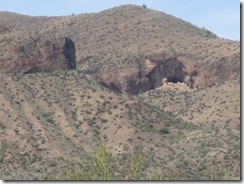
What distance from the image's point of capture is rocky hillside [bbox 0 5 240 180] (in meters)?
65.6

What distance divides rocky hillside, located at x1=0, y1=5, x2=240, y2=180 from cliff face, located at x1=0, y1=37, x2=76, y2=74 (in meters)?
0.12

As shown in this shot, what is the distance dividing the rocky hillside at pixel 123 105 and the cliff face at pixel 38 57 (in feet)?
0.40

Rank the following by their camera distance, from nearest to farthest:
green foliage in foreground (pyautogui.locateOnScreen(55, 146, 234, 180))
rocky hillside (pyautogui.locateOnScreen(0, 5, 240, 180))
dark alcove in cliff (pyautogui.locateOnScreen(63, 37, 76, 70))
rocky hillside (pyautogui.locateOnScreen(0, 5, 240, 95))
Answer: green foliage in foreground (pyautogui.locateOnScreen(55, 146, 234, 180))
rocky hillside (pyautogui.locateOnScreen(0, 5, 240, 180))
rocky hillside (pyautogui.locateOnScreen(0, 5, 240, 95))
dark alcove in cliff (pyautogui.locateOnScreen(63, 37, 76, 70))

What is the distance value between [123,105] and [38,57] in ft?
45.3

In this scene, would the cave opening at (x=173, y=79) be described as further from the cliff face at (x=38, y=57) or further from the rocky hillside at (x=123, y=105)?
the cliff face at (x=38, y=57)

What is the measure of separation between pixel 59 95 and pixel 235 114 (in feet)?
70.3

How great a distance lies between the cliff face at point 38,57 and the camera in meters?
92.6

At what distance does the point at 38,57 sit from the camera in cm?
9462

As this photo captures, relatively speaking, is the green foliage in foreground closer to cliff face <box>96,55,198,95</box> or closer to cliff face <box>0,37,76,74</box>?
cliff face <box>0,37,76,74</box>

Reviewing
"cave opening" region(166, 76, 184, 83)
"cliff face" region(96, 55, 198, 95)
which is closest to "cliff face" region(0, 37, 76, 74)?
"cliff face" region(96, 55, 198, 95)

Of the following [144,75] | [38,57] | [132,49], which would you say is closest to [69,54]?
[38,57]

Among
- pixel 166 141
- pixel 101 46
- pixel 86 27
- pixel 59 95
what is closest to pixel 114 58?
pixel 101 46

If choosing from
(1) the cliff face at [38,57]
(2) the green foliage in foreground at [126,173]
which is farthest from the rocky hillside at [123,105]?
(2) the green foliage in foreground at [126,173]

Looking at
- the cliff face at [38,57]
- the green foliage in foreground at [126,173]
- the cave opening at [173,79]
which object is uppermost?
the cliff face at [38,57]
